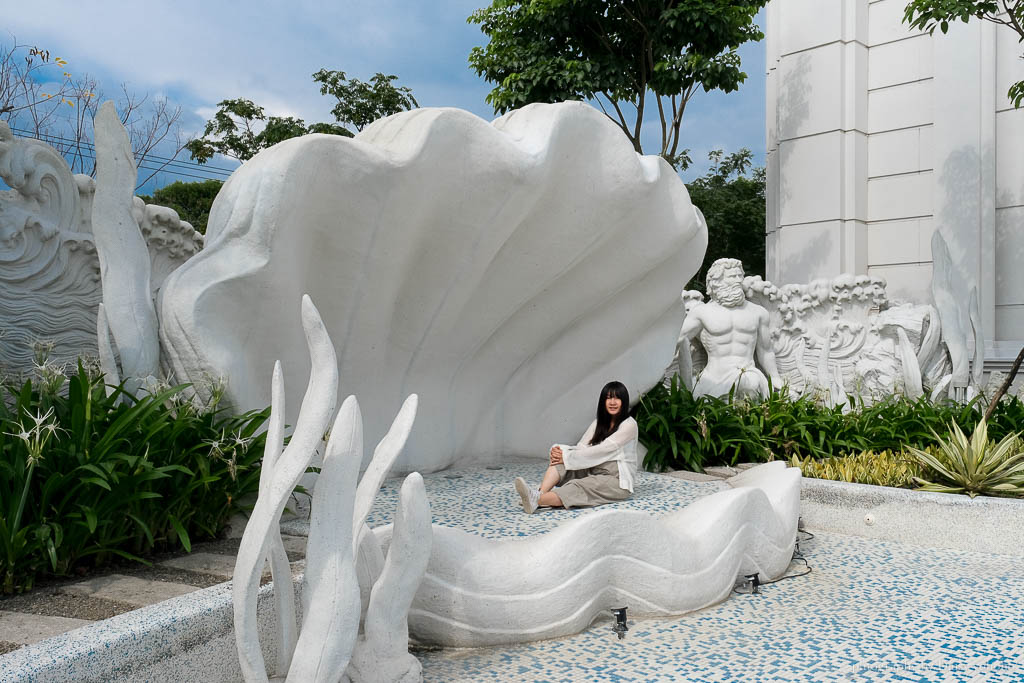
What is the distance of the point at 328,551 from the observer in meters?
2.24

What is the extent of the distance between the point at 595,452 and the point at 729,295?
293 cm

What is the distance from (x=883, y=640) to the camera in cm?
290

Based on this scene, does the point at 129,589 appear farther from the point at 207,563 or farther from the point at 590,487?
the point at 590,487

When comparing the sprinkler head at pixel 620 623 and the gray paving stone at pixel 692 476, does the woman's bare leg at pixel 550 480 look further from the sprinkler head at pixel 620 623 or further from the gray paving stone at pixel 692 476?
the gray paving stone at pixel 692 476

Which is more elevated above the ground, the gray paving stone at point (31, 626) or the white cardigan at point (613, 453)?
the white cardigan at point (613, 453)

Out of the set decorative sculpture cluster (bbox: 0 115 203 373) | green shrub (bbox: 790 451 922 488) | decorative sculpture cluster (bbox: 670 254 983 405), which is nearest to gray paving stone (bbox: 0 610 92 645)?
decorative sculpture cluster (bbox: 0 115 203 373)

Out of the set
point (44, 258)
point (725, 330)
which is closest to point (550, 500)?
point (44, 258)

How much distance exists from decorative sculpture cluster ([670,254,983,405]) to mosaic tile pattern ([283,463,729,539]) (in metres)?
1.95

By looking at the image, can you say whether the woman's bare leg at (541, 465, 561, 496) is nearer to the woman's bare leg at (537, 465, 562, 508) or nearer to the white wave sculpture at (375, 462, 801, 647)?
the woman's bare leg at (537, 465, 562, 508)

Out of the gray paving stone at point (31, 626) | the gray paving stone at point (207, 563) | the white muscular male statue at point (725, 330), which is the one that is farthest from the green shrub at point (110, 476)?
the white muscular male statue at point (725, 330)

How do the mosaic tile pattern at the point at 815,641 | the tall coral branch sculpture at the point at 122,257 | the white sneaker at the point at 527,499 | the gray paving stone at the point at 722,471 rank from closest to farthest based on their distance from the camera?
the mosaic tile pattern at the point at 815,641, the tall coral branch sculpture at the point at 122,257, the white sneaker at the point at 527,499, the gray paving stone at the point at 722,471

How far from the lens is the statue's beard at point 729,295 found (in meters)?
6.53

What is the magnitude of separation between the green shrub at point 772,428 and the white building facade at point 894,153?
3.04 metres

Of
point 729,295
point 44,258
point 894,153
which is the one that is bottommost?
point 44,258
